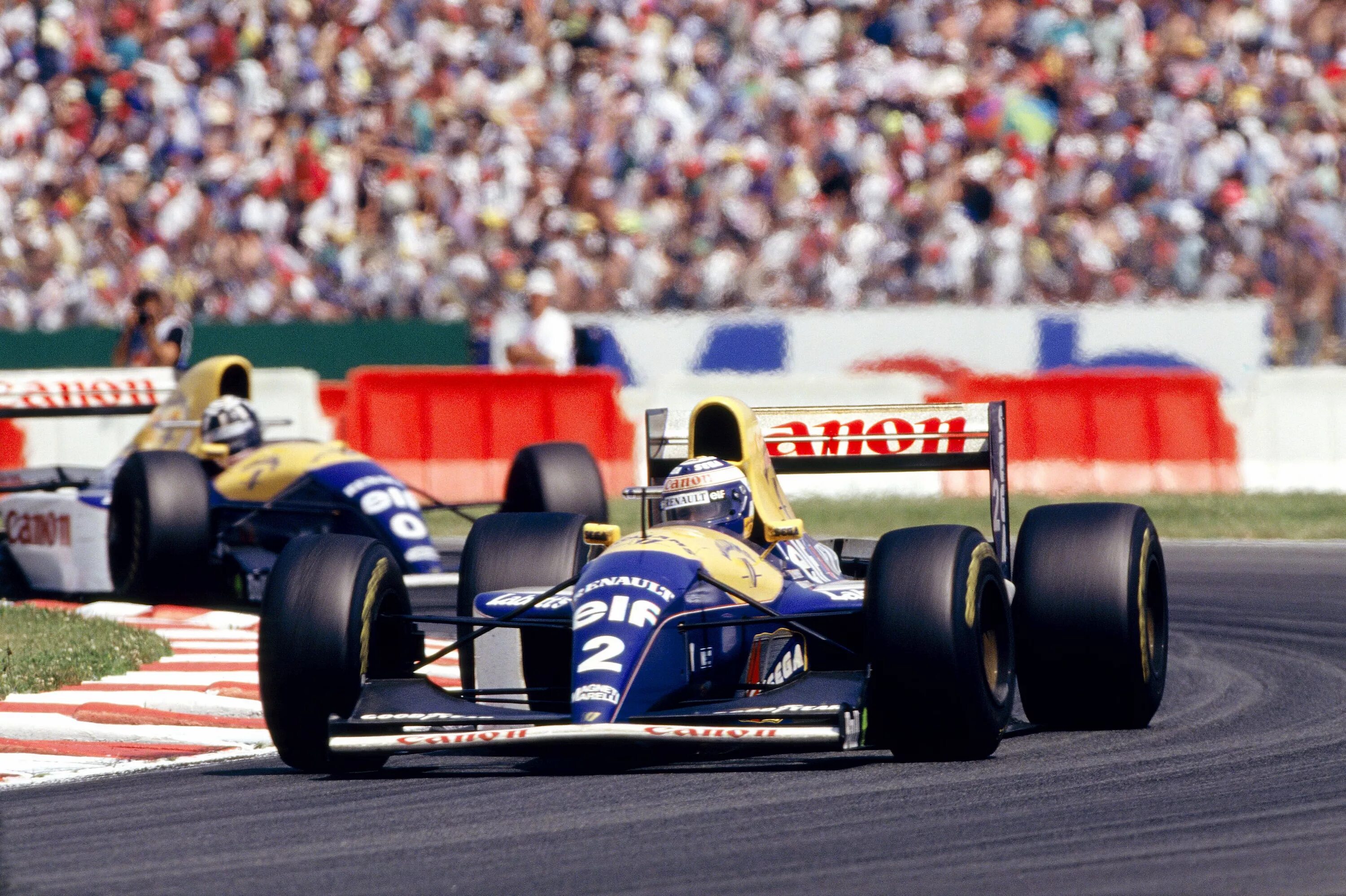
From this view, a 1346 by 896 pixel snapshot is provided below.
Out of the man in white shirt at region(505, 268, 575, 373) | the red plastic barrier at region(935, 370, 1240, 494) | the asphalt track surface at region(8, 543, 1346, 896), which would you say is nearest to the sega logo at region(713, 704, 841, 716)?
the asphalt track surface at region(8, 543, 1346, 896)

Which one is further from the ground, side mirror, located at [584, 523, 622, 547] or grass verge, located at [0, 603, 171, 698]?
side mirror, located at [584, 523, 622, 547]

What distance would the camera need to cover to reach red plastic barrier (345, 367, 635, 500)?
53.7 ft

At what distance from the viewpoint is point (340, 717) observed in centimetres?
617

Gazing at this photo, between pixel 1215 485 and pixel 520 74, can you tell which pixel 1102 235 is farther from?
pixel 520 74

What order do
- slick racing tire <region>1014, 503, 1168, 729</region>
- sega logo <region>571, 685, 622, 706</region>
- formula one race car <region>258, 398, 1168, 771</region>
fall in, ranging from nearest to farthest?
sega logo <region>571, 685, 622, 706</region> < formula one race car <region>258, 398, 1168, 771</region> < slick racing tire <region>1014, 503, 1168, 729</region>

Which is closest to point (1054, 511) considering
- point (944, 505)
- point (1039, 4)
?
point (944, 505)

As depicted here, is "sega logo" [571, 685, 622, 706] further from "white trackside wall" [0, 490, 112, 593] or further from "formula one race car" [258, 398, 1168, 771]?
"white trackside wall" [0, 490, 112, 593]

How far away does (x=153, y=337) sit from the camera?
15.0 meters

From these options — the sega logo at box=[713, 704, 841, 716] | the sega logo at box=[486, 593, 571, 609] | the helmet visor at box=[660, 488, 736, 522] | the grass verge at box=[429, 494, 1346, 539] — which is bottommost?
the grass verge at box=[429, 494, 1346, 539]

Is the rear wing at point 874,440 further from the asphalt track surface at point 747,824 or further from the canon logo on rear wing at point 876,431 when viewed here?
the asphalt track surface at point 747,824

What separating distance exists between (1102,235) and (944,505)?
5278 mm

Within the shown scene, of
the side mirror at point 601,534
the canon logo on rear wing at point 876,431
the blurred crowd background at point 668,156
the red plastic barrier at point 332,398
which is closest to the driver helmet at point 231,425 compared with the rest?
the canon logo on rear wing at point 876,431

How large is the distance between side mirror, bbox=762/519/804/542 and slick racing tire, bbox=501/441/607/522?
13.7 ft

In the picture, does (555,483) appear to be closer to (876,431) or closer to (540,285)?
(876,431)
